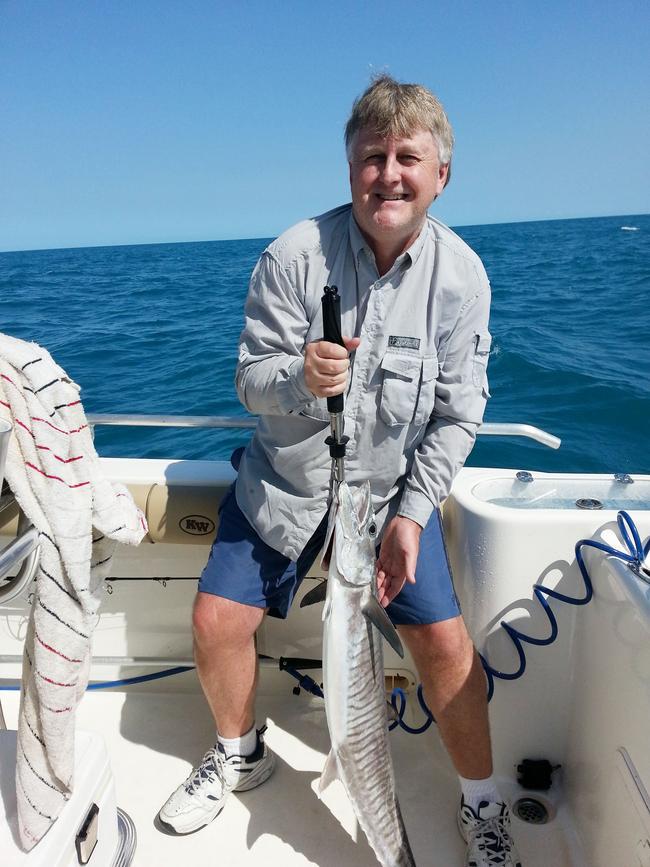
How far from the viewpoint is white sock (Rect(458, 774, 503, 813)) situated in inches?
81.2

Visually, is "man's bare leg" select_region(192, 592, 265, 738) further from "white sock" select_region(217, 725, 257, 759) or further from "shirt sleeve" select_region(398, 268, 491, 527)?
"shirt sleeve" select_region(398, 268, 491, 527)

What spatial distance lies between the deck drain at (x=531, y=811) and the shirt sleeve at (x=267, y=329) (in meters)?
1.54

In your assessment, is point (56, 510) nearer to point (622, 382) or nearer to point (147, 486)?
point (147, 486)

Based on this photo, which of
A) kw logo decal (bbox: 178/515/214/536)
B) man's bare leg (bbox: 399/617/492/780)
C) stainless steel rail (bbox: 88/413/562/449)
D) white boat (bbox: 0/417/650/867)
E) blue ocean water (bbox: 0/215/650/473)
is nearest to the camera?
white boat (bbox: 0/417/650/867)

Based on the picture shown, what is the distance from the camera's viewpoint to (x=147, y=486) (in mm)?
2496

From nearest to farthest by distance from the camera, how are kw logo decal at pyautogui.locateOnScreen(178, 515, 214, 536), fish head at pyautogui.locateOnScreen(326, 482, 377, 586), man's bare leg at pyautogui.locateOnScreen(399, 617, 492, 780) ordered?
fish head at pyautogui.locateOnScreen(326, 482, 377, 586) < man's bare leg at pyautogui.locateOnScreen(399, 617, 492, 780) < kw logo decal at pyautogui.locateOnScreen(178, 515, 214, 536)

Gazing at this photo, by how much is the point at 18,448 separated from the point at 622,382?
872cm

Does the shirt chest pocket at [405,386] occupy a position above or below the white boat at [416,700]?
above

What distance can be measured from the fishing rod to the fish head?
0.30ft

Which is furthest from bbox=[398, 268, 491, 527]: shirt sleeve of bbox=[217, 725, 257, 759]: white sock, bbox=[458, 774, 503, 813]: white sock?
bbox=[217, 725, 257, 759]: white sock

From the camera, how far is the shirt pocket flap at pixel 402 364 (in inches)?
79.9

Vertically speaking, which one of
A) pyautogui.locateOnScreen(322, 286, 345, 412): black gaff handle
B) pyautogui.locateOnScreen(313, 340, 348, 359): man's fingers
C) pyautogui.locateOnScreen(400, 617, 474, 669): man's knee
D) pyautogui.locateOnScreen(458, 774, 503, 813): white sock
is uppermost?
pyautogui.locateOnScreen(322, 286, 345, 412): black gaff handle

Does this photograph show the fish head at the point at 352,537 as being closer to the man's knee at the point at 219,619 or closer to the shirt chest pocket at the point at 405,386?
the shirt chest pocket at the point at 405,386

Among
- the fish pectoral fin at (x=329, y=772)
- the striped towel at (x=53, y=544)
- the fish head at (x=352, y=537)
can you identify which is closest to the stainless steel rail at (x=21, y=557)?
the striped towel at (x=53, y=544)
